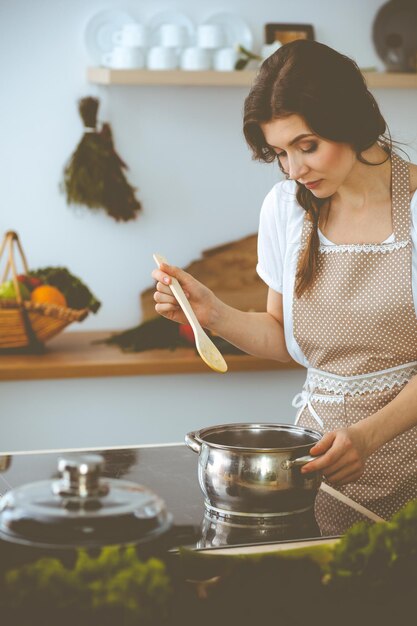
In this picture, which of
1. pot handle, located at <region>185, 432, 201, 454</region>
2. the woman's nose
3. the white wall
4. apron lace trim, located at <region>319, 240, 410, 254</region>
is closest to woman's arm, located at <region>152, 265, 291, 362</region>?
apron lace trim, located at <region>319, 240, 410, 254</region>

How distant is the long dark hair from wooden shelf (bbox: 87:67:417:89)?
1371mm

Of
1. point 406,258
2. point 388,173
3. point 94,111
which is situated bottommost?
point 406,258

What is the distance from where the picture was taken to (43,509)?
0.82 m

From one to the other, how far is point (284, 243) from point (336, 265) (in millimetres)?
128

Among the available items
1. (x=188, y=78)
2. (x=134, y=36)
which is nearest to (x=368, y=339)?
(x=188, y=78)

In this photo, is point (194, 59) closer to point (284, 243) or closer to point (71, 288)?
point (71, 288)

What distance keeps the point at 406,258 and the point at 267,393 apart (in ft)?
4.12

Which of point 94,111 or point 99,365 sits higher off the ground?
point 94,111

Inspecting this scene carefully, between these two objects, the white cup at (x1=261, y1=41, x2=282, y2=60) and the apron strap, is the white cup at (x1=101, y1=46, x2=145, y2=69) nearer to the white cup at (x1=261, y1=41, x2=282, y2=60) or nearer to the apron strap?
the white cup at (x1=261, y1=41, x2=282, y2=60)

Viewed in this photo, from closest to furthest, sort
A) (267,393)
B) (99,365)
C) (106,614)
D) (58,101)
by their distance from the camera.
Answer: (106,614)
(99,365)
(267,393)
(58,101)

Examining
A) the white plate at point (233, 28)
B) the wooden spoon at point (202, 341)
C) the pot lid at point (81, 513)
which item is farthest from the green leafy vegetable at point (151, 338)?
the pot lid at point (81, 513)

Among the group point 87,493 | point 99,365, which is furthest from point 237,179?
point 87,493

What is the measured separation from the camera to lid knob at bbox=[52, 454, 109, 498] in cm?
82

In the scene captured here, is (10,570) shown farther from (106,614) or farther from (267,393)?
(267,393)
